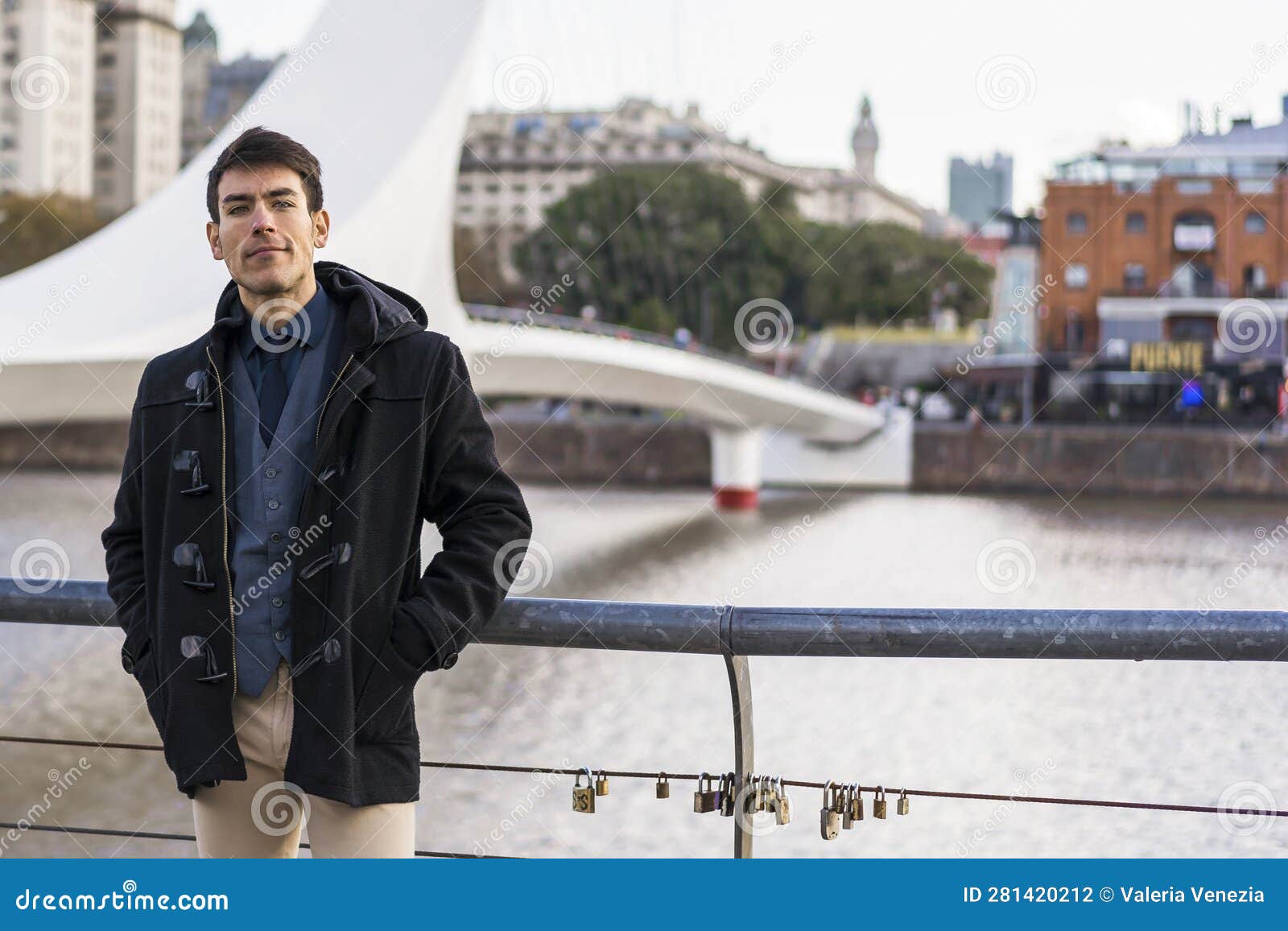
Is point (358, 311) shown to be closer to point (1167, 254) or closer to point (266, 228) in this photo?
point (266, 228)

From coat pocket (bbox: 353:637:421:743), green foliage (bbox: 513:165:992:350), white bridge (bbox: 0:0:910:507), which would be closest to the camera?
coat pocket (bbox: 353:637:421:743)

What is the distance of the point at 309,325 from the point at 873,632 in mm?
502

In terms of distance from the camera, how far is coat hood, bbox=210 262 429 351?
4.27ft

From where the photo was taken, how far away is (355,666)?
1.26 metres

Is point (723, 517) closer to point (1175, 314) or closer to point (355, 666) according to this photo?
point (1175, 314)

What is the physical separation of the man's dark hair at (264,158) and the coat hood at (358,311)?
0.06 metres

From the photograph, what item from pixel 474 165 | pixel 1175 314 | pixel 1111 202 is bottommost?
pixel 1175 314

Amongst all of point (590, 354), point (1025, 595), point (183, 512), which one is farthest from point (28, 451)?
point (183, 512)

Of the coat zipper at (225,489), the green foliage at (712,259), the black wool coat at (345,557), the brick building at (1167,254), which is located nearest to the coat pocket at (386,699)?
the black wool coat at (345,557)

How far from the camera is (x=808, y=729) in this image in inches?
289

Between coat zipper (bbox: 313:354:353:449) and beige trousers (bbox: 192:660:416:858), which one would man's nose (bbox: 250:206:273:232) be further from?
beige trousers (bbox: 192:660:416:858)

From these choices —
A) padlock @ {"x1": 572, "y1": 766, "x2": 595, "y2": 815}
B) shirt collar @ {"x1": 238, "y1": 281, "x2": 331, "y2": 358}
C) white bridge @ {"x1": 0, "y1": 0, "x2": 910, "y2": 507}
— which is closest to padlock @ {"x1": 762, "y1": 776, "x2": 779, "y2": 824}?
padlock @ {"x1": 572, "y1": 766, "x2": 595, "y2": 815}

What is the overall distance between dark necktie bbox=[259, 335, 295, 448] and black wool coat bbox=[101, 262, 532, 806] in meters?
0.03

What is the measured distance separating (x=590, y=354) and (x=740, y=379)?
14.8ft
